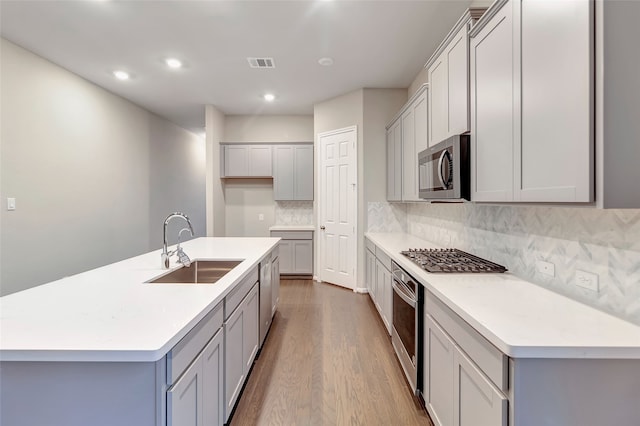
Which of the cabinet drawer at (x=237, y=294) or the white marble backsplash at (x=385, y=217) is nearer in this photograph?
the cabinet drawer at (x=237, y=294)

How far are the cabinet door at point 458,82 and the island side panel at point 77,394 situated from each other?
2.02 m

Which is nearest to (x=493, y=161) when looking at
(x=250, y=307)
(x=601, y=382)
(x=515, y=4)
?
(x=515, y=4)

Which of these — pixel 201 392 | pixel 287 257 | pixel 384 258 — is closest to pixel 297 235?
pixel 287 257

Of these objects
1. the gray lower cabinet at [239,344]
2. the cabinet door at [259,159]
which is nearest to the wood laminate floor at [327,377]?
the gray lower cabinet at [239,344]

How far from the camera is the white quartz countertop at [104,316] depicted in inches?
37.7

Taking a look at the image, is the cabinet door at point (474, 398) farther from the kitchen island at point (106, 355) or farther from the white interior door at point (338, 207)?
the white interior door at point (338, 207)

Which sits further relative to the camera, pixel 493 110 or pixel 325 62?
pixel 325 62

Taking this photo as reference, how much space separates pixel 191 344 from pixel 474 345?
1.17m

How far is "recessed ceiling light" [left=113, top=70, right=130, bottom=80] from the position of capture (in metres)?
3.93

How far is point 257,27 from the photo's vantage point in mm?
2891

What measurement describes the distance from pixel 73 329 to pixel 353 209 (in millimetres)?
3766

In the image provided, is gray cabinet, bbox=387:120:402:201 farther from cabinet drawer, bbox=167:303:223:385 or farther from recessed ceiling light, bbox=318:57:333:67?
cabinet drawer, bbox=167:303:223:385

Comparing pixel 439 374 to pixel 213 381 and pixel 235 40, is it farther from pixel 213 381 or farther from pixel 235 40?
pixel 235 40

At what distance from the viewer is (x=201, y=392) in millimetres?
1349
